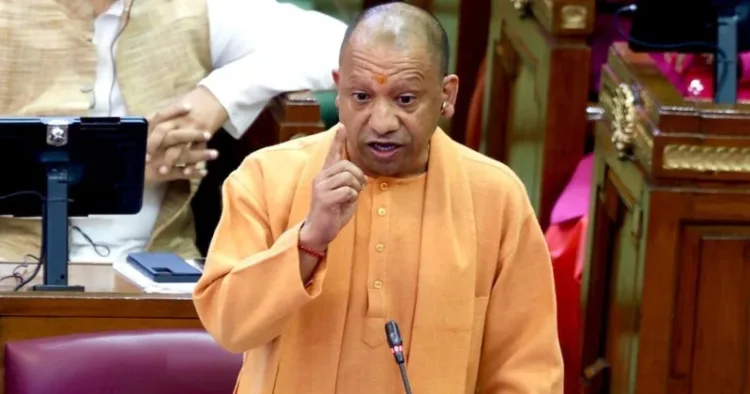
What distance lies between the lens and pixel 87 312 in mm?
2555

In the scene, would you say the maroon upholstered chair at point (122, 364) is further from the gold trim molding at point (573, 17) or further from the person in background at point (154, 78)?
the gold trim molding at point (573, 17)

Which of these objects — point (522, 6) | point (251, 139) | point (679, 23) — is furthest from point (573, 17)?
point (251, 139)

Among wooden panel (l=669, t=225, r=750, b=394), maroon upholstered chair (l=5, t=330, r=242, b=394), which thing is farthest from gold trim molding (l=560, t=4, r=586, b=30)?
maroon upholstered chair (l=5, t=330, r=242, b=394)

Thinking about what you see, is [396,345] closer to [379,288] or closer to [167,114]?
[379,288]

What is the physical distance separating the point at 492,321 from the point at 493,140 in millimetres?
1878

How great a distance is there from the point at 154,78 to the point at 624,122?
1076 millimetres

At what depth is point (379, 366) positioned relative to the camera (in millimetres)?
1754

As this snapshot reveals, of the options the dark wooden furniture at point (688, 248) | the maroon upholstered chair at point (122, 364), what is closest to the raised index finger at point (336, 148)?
the maroon upholstered chair at point (122, 364)

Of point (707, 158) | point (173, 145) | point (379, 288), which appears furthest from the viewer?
point (173, 145)

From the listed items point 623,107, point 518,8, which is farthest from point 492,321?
point 518,8

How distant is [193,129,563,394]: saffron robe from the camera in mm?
1757

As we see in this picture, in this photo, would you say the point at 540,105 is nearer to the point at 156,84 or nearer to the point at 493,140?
the point at 493,140

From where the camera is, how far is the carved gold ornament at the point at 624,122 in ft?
8.32

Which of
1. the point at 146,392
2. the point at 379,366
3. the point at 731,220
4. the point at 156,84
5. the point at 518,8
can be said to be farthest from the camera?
the point at 518,8
